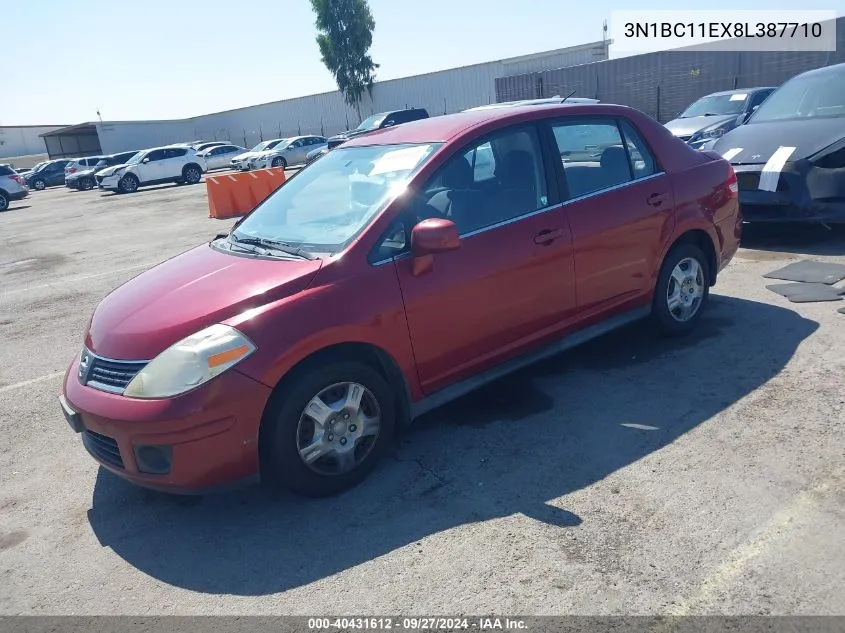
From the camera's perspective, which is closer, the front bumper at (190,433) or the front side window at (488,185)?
the front bumper at (190,433)

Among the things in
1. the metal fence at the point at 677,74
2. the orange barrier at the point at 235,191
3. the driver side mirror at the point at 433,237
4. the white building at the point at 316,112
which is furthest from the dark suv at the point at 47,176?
the driver side mirror at the point at 433,237

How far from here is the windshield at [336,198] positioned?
3.76 m

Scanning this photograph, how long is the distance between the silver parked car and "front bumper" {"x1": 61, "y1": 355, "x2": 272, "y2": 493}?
28.6 metres

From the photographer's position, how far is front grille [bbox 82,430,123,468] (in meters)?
3.26

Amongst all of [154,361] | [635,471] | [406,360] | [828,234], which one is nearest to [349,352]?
[406,360]

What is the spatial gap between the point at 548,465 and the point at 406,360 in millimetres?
940

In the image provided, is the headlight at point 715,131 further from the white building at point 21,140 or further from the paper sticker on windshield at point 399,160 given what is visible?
the white building at point 21,140

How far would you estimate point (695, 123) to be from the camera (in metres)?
12.7

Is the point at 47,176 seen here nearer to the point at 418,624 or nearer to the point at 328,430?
the point at 328,430

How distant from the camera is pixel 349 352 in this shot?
3488 mm

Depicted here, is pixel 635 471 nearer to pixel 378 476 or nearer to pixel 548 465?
pixel 548 465

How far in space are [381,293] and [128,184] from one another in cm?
2969

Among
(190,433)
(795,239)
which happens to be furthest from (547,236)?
(795,239)

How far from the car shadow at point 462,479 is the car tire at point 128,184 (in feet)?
94.3
